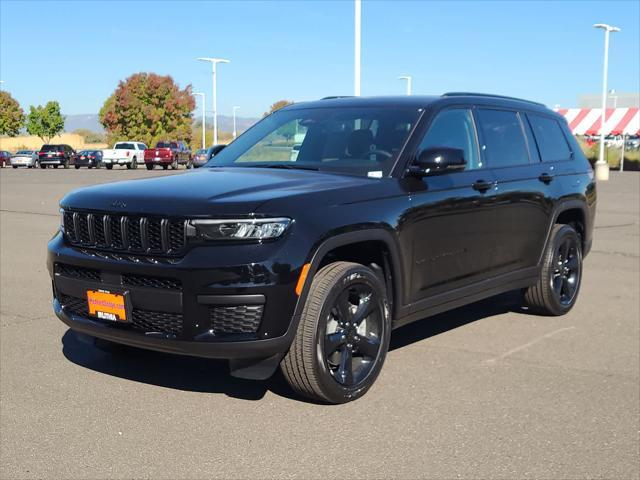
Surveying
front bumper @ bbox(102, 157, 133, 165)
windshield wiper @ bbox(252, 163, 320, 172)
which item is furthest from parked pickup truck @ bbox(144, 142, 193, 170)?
windshield wiper @ bbox(252, 163, 320, 172)

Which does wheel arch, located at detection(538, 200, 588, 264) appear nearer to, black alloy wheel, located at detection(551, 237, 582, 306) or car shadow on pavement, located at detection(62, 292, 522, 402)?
black alloy wheel, located at detection(551, 237, 582, 306)

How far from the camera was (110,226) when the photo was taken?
4.38m

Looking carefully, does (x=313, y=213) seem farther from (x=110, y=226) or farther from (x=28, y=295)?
(x=28, y=295)

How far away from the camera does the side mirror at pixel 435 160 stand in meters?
4.92

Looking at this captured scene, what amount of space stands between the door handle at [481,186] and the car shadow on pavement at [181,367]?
1290 millimetres

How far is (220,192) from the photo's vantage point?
4.29 m

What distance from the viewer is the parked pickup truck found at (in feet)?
162

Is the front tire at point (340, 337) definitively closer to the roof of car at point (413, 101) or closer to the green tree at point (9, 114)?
the roof of car at point (413, 101)

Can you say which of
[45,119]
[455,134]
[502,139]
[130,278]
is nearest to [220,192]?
[130,278]

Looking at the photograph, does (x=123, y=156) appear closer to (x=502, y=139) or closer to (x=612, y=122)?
(x=612, y=122)

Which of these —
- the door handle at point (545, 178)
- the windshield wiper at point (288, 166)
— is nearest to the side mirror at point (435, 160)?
the windshield wiper at point (288, 166)

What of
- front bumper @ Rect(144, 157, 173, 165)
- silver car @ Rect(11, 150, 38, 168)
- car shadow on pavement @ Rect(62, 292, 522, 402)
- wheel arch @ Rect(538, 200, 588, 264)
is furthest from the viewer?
silver car @ Rect(11, 150, 38, 168)

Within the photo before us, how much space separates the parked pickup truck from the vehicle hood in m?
45.6

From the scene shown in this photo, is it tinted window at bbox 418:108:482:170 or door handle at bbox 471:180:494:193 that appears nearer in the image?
tinted window at bbox 418:108:482:170
